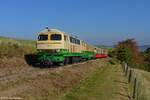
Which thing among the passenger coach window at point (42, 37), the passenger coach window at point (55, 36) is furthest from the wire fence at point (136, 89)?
the passenger coach window at point (42, 37)


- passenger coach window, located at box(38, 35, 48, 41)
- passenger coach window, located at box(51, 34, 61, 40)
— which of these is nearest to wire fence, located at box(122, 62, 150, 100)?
passenger coach window, located at box(51, 34, 61, 40)

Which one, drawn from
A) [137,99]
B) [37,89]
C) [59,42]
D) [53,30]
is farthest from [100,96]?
[53,30]

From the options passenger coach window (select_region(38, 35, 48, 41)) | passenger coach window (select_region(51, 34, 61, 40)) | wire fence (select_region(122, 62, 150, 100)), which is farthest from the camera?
passenger coach window (select_region(38, 35, 48, 41))

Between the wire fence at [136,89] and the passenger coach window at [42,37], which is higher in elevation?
the passenger coach window at [42,37]

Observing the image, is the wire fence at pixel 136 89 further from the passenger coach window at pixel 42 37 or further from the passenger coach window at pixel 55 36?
the passenger coach window at pixel 42 37

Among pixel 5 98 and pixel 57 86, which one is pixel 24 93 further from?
pixel 57 86

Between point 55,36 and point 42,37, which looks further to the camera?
point 42,37

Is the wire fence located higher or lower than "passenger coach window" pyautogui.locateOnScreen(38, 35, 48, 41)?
lower

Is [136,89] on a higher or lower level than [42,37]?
lower

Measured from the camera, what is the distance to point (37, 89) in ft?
31.0

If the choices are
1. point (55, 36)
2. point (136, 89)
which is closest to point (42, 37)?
point (55, 36)

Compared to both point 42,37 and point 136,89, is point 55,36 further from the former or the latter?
point 136,89

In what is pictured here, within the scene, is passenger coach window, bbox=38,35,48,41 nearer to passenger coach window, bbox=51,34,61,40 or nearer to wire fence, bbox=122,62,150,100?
passenger coach window, bbox=51,34,61,40

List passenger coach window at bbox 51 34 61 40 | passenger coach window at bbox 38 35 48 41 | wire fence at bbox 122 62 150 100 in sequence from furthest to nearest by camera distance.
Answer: passenger coach window at bbox 38 35 48 41, passenger coach window at bbox 51 34 61 40, wire fence at bbox 122 62 150 100
